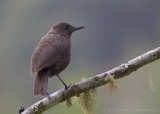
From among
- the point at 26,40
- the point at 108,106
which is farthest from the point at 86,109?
the point at 26,40

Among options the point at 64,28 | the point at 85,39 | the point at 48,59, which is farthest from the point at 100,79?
the point at 85,39

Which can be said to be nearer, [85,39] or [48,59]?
[48,59]

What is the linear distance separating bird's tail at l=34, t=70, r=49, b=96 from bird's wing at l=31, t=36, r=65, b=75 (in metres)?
0.23

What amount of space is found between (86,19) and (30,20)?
5197 mm

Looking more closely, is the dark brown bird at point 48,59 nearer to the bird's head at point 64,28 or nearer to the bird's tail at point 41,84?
the bird's tail at point 41,84

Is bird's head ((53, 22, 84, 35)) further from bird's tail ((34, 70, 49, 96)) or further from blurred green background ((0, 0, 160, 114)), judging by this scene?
blurred green background ((0, 0, 160, 114))

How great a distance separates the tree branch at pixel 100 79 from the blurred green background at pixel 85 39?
30.9 metres

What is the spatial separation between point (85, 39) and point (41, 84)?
2055 inches

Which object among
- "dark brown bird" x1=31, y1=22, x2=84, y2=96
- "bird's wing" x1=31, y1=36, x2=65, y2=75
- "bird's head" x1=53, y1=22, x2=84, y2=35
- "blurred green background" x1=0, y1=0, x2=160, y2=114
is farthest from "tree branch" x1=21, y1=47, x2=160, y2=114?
"blurred green background" x1=0, y1=0, x2=160, y2=114

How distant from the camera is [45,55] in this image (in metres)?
10.6

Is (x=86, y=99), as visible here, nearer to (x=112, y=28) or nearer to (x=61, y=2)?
(x=112, y=28)

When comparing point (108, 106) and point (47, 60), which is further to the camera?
point (108, 106)

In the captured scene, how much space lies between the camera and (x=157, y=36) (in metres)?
64.1

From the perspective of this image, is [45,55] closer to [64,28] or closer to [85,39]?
[64,28]
